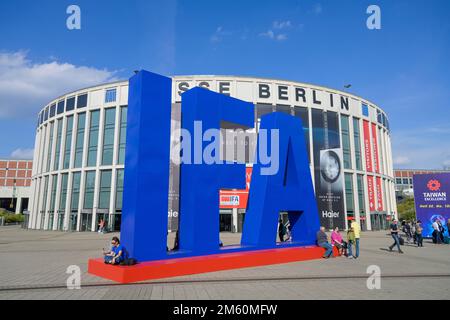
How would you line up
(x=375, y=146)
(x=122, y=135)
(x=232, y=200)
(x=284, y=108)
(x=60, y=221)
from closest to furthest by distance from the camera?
(x=232, y=200), (x=122, y=135), (x=284, y=108), (x=60, y=221), (x=375, y=146)

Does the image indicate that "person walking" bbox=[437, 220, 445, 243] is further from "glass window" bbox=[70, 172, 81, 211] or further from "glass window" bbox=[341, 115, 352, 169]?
"glass window" bbox=[70, 172, 81, 211]

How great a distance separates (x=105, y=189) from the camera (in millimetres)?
35938

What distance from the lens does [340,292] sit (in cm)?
669

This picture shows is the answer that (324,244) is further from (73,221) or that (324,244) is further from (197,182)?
(73,221)

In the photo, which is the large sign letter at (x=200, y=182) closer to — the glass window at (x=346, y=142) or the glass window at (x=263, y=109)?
the glass window at (x=263, y=109)

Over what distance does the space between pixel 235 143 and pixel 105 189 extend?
51.9 ft

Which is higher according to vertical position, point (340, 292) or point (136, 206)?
point (136, 206)

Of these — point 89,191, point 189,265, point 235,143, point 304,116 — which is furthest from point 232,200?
point 189,265

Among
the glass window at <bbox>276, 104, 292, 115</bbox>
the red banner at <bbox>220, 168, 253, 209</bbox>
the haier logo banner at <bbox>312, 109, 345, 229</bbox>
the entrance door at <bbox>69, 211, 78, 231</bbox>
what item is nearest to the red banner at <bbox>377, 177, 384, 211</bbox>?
the haier logo banner at <bbox>312, 109, 345, 229</bbox>

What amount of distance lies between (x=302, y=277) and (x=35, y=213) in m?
43.9

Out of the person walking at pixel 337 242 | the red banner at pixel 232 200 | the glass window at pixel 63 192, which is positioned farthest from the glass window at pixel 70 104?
the person walking at pixel 337 242

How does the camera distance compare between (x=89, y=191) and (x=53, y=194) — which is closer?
(x=89, y=191)
